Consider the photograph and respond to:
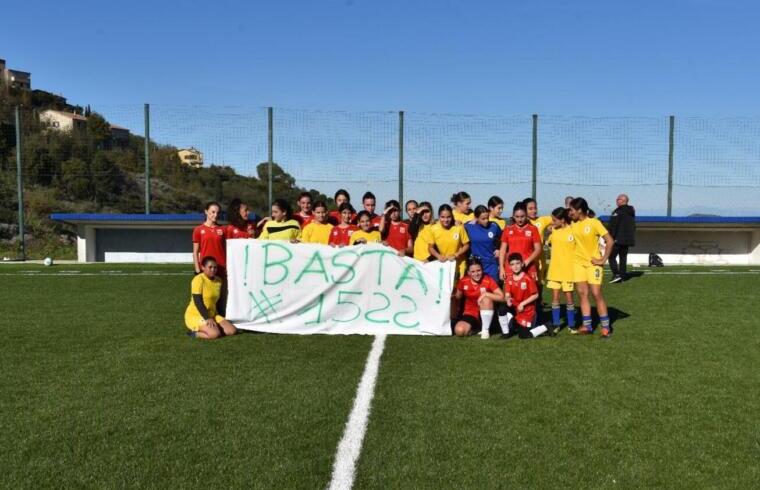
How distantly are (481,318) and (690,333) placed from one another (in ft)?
7.85

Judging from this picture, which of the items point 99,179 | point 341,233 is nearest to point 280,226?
point 341,233

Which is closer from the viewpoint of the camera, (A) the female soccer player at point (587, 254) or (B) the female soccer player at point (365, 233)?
(A) the female soccer player at point (587, 254)

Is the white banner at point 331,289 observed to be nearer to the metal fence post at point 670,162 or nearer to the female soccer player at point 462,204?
the female soccer player at point 462,204

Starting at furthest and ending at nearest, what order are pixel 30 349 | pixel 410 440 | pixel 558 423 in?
1. pixel 30 349
2. pixel 558 423
3. pixel 410 440

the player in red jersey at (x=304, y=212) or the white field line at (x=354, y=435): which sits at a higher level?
the player in red jersey at (x=304, y=212)

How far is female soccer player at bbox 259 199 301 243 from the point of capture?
7.66 m

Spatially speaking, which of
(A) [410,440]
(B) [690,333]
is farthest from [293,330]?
(B) [690,333]

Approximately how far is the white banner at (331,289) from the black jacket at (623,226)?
23.7ft

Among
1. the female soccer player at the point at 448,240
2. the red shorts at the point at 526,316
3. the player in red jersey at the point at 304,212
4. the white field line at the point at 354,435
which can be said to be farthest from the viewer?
the player in red jersey at the point at 304,212

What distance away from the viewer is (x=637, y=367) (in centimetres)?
550

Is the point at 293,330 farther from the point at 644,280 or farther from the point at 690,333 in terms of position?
the point at 644,280

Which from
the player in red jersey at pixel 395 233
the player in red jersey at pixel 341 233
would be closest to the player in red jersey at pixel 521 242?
the player in red jersey at pixel 395 233

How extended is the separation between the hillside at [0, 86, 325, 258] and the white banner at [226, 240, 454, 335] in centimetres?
932

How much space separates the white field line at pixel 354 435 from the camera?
318 centimetres
